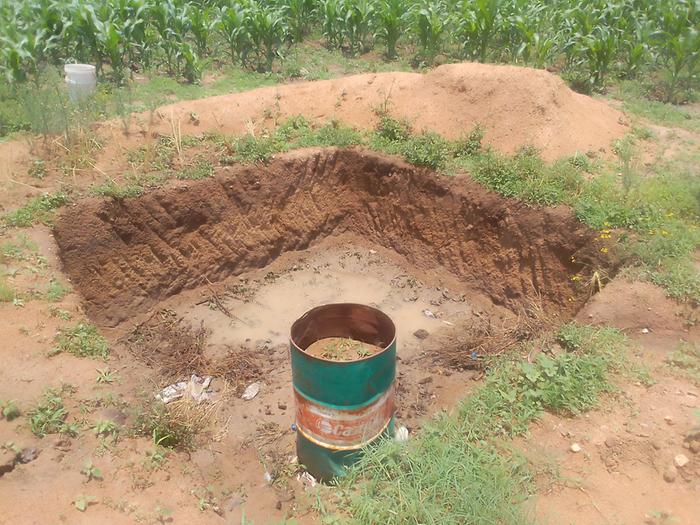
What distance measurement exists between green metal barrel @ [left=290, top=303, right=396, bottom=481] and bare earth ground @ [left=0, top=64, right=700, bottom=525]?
361mm

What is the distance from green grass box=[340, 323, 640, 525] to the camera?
10.1 ft

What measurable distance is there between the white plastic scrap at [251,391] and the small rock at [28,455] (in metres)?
1.77

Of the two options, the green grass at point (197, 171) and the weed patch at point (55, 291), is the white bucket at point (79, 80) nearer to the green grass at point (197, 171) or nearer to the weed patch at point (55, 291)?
the green grass at point (197, 171)

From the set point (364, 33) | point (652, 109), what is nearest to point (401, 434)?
point (652, 109)

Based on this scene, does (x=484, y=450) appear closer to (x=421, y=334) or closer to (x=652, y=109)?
(x=421, y=334)

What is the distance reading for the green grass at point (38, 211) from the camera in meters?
5.19

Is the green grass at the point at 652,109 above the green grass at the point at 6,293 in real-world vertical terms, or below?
above

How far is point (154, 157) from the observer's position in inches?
242

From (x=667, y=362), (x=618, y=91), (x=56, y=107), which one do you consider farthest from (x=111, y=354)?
(x=618, y=91)

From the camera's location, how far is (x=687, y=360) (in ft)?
13.2

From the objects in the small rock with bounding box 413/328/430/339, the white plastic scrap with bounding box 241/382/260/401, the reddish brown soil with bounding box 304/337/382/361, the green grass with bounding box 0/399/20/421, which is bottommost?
the white plastic scrap with bounding box 241/382/260/401

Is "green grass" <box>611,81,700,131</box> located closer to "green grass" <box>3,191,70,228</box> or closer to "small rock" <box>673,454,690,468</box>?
"small rock" <box>673,454,690,468</box>

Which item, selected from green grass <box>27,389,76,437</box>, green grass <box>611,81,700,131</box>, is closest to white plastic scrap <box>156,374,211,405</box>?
green grass <box>27,389,76,437</box>

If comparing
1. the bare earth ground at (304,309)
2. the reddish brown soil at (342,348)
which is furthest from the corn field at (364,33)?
the reddish brown soil at (342,348)
